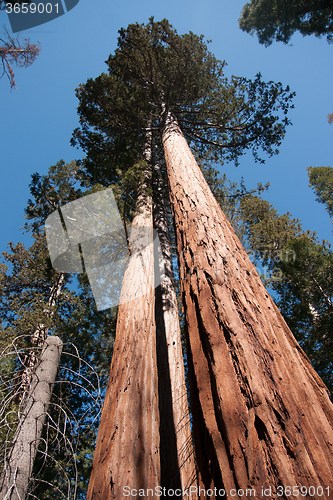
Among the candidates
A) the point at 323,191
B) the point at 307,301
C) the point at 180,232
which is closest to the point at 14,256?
the point at 180,232

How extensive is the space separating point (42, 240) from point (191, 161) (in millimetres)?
8543

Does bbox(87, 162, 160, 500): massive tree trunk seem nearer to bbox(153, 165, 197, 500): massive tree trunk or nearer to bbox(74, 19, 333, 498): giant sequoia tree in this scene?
bbox(153, 165, 197, 500): massive tree trunk

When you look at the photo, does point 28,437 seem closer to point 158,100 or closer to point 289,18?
point 158,100

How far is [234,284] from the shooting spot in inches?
64.1

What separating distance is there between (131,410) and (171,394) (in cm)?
157

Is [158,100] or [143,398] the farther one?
[158,100]

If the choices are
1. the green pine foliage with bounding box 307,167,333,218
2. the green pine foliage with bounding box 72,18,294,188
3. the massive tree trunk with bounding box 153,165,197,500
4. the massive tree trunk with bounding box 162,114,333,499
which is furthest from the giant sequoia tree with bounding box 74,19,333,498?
the green pine foliage with bounding box 307,167,333,218

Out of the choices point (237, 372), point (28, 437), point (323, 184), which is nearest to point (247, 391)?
point (237, 372)

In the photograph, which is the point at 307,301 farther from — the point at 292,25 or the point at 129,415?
the point at 292,25

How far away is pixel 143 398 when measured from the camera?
2.18 metres

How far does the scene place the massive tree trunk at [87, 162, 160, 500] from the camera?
168 centimetres

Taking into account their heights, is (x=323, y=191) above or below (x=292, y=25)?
below

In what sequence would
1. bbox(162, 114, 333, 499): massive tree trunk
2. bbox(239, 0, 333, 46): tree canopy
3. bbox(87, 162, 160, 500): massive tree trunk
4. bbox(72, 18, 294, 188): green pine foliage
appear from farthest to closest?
1. bbox(239, 0, 333, 46): tree canopy
2. bbox(72, 18, 294, 188): green pine foliage
3. bbox(87, 162, 160, 500): massive tree trunk
4. bbox(162, 114, 333, 499): massive tree trunk

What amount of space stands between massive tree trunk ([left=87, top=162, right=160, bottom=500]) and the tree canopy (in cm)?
1665
